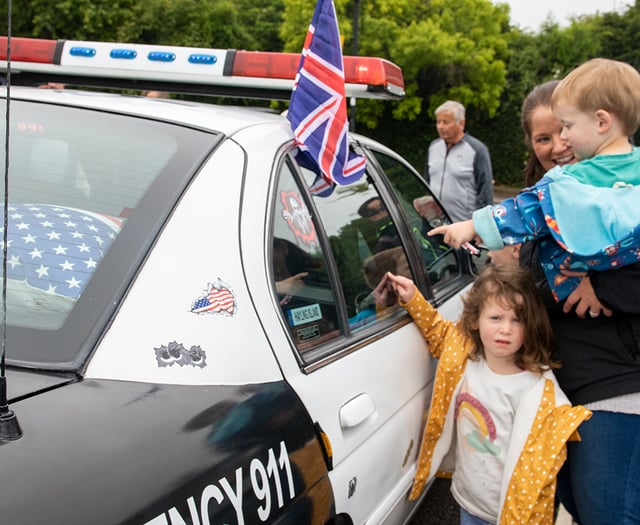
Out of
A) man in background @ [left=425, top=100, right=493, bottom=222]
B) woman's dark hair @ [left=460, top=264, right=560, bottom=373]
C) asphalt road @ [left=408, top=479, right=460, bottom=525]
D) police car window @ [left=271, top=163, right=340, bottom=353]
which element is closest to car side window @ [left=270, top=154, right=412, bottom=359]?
police car window @ [left=271, top=163, right=340, bottom=353]

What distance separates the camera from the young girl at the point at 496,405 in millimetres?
2088

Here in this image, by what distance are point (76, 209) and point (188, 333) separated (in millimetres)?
490

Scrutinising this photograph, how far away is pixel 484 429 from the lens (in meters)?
2.25

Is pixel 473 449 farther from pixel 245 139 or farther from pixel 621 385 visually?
pixel 245 139

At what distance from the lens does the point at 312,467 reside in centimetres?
157

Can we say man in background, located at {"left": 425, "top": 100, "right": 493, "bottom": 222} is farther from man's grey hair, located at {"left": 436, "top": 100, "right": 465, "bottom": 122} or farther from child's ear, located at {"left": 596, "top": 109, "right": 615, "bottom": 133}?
child's ear, located at {"left": 596, "top": 109, "right": 615, "bottom": 133}

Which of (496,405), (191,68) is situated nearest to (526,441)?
(496,405)

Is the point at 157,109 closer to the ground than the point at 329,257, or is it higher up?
higher up

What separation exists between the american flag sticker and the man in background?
161 inches

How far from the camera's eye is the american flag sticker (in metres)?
1.45

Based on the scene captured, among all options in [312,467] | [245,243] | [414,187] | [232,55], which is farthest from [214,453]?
[414,187]

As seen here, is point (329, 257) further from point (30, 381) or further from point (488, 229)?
point (30, 381)

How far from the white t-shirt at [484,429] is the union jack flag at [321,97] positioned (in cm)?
82

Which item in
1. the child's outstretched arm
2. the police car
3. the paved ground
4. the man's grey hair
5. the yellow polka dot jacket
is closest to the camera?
the police car
